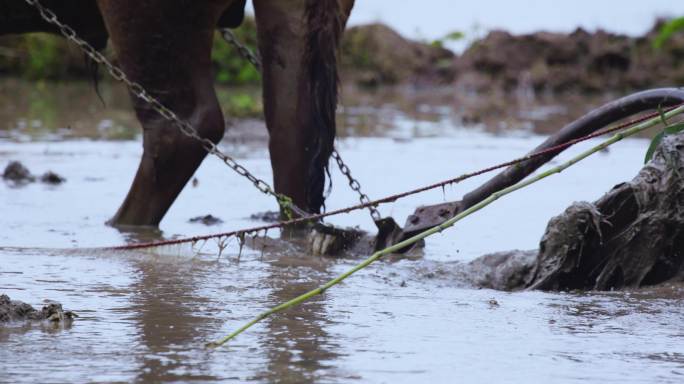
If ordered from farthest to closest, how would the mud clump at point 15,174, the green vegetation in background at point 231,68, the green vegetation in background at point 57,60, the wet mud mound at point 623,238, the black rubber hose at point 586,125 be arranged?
the green vegetation in background at point 231,68 < the green vegetation in background at point 57,60 < the mud clump at point 15,174 < the black rubber hose at point 586,125 < the wet mud mound at point 623,238

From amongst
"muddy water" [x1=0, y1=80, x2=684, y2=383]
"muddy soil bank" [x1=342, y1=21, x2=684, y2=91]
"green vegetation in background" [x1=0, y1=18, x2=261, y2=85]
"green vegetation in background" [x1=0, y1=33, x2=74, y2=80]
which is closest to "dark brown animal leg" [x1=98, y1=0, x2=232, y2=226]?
"muddy water" [x1=0, y1=80, x2=684, y2=383]

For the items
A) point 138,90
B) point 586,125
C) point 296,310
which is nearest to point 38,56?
point 138,90

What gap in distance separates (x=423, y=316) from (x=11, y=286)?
4.14ft

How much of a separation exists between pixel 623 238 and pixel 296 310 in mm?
1133

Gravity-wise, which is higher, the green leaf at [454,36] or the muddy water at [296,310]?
the green leaf at [454,36]

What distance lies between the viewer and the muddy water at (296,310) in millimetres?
2699

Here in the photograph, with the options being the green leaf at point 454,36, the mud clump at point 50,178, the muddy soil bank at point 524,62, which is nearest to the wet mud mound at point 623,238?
the mud clump at point 50,178

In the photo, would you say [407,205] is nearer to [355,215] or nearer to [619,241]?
[355,215]

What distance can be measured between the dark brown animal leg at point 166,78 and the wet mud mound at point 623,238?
1.61m

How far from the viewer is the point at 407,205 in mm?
6020

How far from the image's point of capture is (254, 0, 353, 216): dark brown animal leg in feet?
15.7

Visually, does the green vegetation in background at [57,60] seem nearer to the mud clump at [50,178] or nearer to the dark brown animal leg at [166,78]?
the mud clump at [50,178]

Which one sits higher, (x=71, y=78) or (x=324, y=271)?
(x=71, y=78)

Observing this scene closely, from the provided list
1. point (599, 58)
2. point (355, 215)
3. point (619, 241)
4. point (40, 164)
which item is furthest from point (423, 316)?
point (599, 58)
